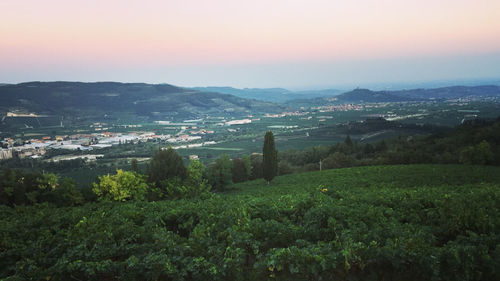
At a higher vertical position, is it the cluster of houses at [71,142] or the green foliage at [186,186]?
the green foliage at [186,186]

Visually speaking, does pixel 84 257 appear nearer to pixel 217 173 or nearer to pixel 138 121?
pixel 217 173

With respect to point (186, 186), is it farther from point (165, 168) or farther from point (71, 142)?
point (71, 142)

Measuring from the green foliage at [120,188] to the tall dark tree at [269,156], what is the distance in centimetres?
1567

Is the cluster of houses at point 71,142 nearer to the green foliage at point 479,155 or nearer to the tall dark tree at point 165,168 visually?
the tall dark tree at point 165,168

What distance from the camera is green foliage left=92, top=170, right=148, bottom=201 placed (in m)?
25.5

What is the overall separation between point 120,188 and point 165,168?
7.32m

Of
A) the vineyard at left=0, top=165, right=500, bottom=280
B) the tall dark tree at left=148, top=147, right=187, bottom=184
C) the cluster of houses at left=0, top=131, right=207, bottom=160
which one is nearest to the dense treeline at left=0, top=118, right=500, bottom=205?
the tall dark tree at left=148, top=147, right=187, bottom=184

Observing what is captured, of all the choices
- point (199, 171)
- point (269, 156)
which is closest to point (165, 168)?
point (199, 171)

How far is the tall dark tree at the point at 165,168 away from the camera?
32.8 meters

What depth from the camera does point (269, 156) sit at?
3606cm

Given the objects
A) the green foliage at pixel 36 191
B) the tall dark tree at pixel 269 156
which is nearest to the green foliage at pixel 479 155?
the tall dark tree at pixel 269 156

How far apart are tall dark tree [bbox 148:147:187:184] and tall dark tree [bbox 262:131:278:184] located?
10461 mm

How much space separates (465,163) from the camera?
110 feet

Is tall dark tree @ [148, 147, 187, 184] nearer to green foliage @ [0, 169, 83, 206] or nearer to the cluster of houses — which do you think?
green foliage @ [0, 169, 83, 206]
